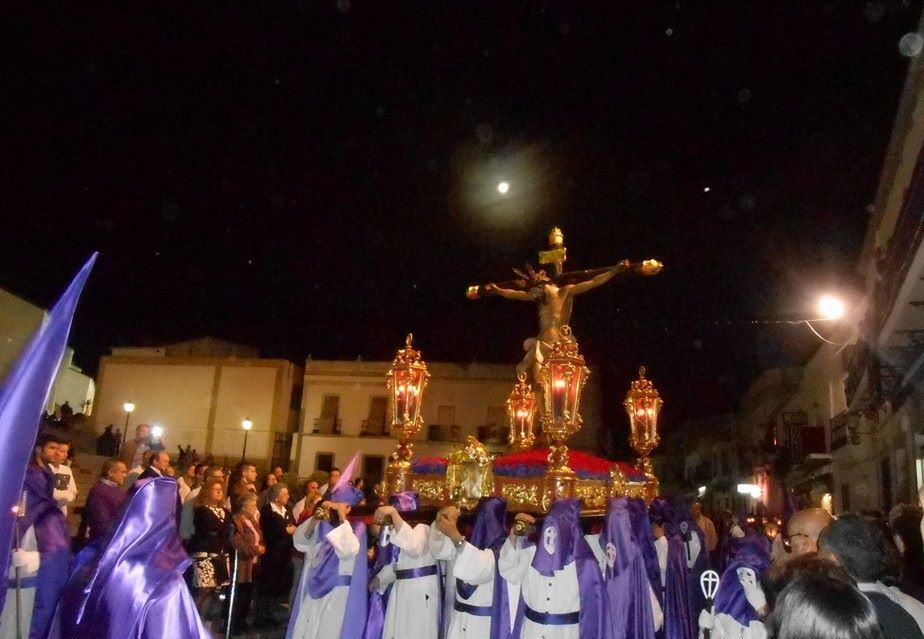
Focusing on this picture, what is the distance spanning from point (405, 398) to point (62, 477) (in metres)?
3.77

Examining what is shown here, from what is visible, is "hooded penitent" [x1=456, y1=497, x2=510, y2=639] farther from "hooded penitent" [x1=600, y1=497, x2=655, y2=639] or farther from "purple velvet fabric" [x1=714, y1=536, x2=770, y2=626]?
"purple velvet fabric" [x1=714, y1=536, x2=770, y2=626]

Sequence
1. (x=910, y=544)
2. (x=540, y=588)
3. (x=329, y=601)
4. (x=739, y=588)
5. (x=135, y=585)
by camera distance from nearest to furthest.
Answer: (x=135, y=585) < (x=910, y=544) < (x=739, y=588) < (x=540, y=588) < (x=329, y=601)

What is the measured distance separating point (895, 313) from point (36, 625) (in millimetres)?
12530

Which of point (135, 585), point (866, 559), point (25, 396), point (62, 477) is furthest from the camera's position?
point (62, 477)

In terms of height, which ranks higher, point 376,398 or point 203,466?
point 376,398

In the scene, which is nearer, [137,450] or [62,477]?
[62,477]

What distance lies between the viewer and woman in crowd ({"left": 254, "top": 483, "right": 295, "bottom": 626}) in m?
10.1

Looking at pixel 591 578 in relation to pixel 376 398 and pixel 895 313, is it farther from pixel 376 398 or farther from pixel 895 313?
pixel 376 398

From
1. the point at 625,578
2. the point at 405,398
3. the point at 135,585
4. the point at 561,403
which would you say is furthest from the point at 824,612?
the point at 405,398

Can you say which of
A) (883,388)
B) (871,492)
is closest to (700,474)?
(871,492)

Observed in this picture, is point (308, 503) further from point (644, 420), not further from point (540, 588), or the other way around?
point (540, 588)

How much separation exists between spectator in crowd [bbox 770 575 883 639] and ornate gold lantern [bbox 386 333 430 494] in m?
6.84

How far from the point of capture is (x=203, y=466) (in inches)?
422

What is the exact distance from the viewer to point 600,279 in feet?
33.6
